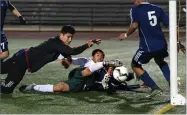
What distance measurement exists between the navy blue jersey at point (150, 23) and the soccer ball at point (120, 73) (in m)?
0.55

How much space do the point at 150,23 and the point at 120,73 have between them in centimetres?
99

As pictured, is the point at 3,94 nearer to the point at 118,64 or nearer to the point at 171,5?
the point at 118,64

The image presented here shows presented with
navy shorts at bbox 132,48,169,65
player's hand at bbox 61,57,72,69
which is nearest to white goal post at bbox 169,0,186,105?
navy shorts at bbox 132,48,169,65

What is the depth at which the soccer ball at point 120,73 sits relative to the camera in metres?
8.16

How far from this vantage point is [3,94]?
8.22 m

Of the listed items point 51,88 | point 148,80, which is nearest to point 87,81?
point 51,88

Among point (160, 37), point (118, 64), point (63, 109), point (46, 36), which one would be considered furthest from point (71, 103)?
point (46, 36)

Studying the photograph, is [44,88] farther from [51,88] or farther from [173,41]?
[173,41]

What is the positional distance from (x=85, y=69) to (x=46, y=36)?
10.6 m

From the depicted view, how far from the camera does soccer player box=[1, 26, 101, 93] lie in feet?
26.0

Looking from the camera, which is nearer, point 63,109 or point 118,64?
point 63,109

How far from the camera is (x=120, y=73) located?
816 cm

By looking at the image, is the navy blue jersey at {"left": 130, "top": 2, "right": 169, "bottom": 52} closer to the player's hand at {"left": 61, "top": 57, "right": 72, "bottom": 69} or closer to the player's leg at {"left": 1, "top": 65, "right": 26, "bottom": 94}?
the player's hand at {"left": 61, "top": 57, "right": 72, "bottom": 69}

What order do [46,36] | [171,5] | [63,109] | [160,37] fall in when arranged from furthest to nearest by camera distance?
[46,36], [160,37], [63,109], [171,5]
